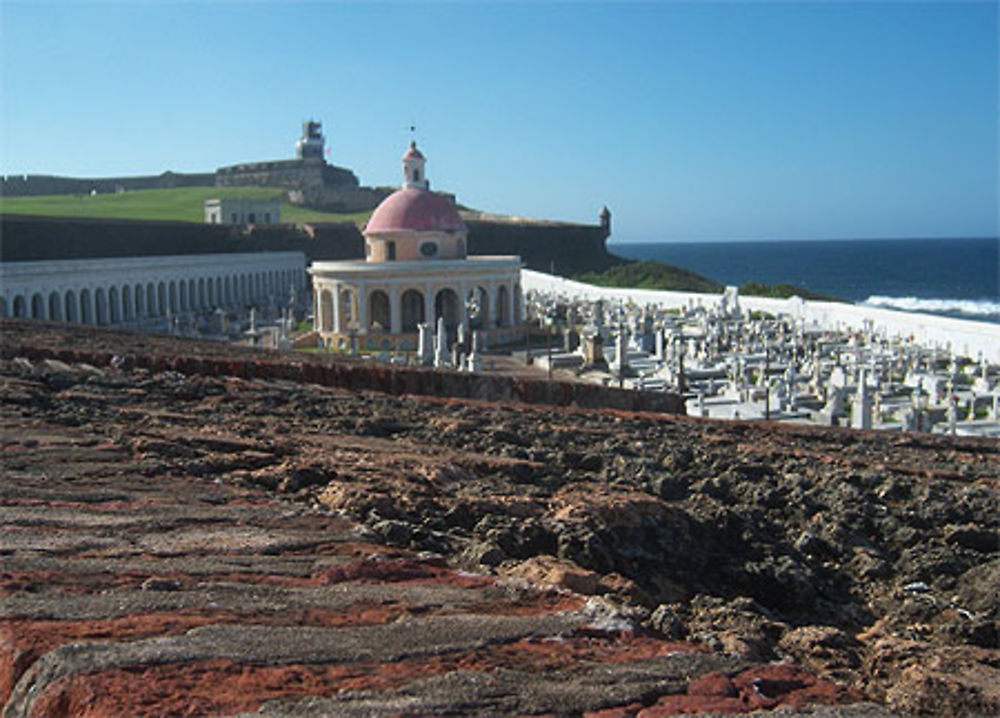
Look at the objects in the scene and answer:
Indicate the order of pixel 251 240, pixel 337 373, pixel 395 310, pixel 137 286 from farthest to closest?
pixel 251 240 < pixel 137 286 < pixel 395 310 < pixel 337 373

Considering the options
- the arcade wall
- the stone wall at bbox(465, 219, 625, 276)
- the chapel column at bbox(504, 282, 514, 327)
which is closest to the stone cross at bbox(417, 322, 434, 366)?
the chapel column at bbox(504, 282, 514, 327)

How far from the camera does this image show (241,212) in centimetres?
8025

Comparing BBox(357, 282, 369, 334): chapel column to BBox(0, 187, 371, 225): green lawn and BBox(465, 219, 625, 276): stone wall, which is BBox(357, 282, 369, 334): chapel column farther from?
BBox(0, 187, 371, 225): green lawn

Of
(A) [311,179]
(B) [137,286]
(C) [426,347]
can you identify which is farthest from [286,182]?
(C) [426,347]

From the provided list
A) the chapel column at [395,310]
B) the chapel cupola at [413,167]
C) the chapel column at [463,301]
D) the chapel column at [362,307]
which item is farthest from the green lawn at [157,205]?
the chapel column at [395,310]

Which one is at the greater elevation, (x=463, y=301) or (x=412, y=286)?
(x=412, y=286)

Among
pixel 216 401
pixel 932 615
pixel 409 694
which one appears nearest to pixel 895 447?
pixel 932 615

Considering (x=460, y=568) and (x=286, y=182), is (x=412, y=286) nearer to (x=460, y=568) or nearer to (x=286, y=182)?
(x=460, y=568)

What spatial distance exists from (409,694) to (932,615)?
148 inches

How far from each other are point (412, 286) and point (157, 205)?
63114 millimetres

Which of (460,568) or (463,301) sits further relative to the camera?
(463,301)

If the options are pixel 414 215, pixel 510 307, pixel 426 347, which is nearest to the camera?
pixel 426 347

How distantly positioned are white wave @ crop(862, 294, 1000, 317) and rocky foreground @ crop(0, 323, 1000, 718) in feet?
234

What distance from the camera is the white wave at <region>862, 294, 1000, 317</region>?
77.0m
